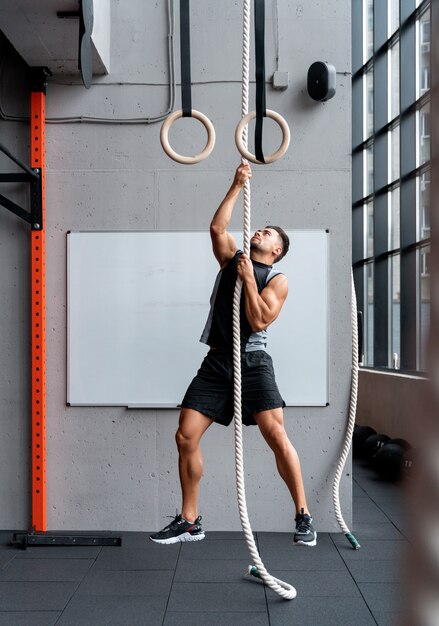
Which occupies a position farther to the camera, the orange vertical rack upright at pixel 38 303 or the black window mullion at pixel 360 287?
the black window mullion at pixel 360 287

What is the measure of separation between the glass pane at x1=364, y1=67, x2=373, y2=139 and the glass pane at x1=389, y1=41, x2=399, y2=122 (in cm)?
65

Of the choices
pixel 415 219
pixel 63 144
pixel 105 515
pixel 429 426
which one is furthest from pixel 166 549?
pixel 415 219

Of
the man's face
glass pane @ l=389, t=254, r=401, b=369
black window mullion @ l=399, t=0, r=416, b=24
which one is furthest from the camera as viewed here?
glass pane @ l=389, t=254, r=401, b=369

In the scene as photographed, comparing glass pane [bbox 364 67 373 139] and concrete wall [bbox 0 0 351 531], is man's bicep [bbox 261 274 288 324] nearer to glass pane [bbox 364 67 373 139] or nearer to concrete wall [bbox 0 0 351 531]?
concrete wall [bbox 0 0 351 531]

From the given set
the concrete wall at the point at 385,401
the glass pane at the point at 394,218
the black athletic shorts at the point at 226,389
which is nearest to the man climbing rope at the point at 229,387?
the black athletic shorts at the point at 226,389

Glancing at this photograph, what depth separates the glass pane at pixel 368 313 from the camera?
7980 millimetres

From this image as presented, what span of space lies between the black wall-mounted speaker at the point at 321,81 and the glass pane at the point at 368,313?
434cm

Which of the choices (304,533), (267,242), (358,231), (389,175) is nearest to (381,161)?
(389,175)

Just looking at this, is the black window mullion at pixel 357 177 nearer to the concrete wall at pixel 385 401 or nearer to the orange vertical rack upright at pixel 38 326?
the concrete wall at pixel 385 401

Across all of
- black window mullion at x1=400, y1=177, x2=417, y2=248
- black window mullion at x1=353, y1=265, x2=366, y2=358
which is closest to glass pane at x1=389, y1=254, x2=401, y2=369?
black window mullion at x1=400, y1=177, x2=417, y2=248

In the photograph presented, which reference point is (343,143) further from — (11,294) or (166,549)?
(166,549)

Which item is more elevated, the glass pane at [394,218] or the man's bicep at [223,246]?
the glass pane at [394,218]

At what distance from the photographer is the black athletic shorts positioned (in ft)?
9.77

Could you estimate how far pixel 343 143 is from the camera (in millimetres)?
3965
